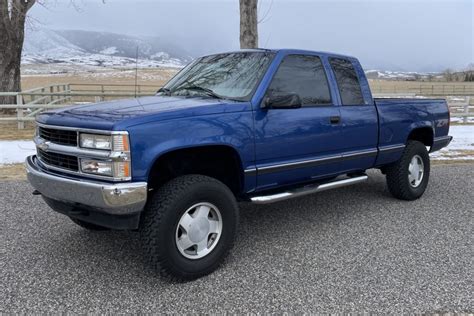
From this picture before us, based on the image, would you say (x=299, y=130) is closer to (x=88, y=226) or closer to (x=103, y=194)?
(x=103, y=194)

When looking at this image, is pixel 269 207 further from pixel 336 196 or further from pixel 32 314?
pixel 32 314

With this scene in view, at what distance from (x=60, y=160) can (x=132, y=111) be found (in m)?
0.73

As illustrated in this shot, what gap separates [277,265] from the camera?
401 cm

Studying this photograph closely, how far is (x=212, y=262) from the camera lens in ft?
12.6

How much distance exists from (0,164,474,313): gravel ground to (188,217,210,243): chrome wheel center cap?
1.14 feet

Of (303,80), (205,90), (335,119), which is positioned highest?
(303,80)

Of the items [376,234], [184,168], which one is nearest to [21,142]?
[184,168]

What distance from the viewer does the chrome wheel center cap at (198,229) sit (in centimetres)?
373

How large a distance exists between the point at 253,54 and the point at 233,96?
75cm

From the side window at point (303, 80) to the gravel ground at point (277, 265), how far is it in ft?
4.79

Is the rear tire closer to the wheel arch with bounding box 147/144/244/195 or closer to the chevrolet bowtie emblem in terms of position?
the wheel arch with bounding box 147/144/244/195

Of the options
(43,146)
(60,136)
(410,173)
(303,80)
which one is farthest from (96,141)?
(410,173)

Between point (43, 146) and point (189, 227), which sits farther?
point (43, 146)

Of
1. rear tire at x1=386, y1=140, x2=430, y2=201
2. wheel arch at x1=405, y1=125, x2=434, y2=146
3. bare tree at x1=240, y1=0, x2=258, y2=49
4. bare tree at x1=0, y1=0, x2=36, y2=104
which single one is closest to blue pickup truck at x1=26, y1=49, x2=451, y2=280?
rear tire at x1=386, y1=140, x2=430, y2=201
